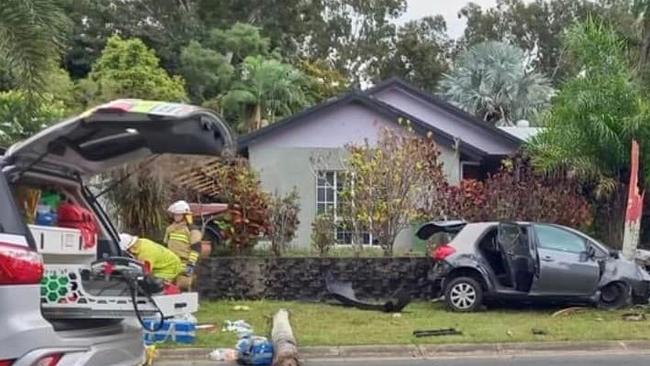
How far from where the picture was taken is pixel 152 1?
45.4 meters

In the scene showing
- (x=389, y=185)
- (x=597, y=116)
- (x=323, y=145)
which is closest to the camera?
(x=597, y=116)

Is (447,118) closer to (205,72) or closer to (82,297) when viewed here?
(205,72)

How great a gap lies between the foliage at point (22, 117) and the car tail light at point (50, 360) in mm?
8633

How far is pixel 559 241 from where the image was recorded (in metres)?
16.1

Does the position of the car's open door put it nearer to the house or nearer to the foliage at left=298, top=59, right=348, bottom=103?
the house

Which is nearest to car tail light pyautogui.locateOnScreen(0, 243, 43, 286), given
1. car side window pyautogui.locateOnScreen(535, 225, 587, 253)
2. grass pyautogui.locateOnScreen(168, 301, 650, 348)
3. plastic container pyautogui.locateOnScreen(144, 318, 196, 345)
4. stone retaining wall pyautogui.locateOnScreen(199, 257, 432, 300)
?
plastic container pyautogui.locateOnScreen(144, 318, 196, 345)

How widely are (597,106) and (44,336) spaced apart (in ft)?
51.0

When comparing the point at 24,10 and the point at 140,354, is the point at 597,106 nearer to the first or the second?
the point at 24,10

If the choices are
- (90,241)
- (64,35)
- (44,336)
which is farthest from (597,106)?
(44,336)

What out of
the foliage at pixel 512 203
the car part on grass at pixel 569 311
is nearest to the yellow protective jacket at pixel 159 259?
the car part on grass at pixel 569 311

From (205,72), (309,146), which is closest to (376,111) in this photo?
(309,146)

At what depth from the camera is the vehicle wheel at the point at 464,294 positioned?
16078 millimetres

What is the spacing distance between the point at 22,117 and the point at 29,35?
4.37 m

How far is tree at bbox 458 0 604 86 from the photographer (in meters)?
54.0
